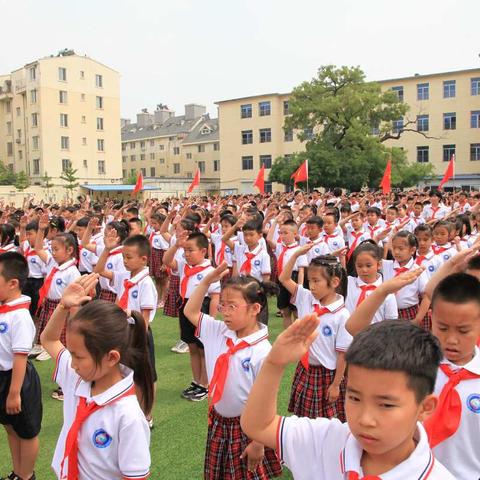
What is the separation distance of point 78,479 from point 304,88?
2606 cm

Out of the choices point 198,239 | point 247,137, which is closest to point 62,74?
point 247,137

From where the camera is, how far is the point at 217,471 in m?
2.46

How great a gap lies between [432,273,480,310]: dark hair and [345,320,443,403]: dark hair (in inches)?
26.2

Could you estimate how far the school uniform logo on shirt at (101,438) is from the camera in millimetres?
1837

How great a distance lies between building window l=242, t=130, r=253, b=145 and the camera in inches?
1570

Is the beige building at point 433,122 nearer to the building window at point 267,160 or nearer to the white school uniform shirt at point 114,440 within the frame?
the building window at point 267,160

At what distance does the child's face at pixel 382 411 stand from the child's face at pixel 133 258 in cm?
283

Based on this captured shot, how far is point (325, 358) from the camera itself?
10.0 feet

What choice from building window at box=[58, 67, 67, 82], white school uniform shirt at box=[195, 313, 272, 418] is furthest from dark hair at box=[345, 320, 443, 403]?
building window at box=[58, 67, 67, 82]

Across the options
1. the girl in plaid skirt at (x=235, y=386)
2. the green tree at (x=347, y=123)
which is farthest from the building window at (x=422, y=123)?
the girl in plaid skirt at (x=235, y=386)

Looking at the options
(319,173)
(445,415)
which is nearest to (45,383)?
(445,415)

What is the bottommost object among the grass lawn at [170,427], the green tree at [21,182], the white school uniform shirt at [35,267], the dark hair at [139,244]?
the grass lawn at [170,427]

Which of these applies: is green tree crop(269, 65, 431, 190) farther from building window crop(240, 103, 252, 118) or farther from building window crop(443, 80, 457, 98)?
building window crop(240, 103, 252, 118)

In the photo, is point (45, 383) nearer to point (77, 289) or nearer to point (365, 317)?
point (77, 289)
